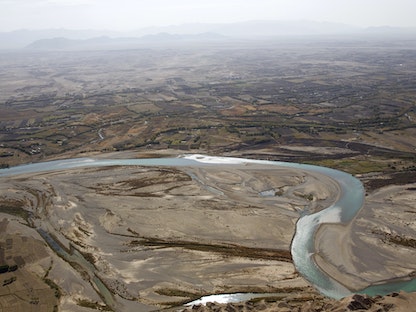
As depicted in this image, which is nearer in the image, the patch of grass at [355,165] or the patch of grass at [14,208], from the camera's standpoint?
the patch of grass at [14,208]

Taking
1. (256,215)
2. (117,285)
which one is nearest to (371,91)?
(256,215)

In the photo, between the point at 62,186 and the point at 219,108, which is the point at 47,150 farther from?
the point at 219,108

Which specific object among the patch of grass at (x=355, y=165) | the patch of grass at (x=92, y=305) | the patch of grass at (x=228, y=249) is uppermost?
the patch of grass at (x=355, y=165)

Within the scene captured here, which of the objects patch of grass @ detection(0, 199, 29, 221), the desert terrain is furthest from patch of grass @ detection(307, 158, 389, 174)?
patch of grass @ detection(0, 199, 29, 221)

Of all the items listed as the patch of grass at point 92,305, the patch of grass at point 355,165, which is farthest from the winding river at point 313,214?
the patch of grass at point 92,305

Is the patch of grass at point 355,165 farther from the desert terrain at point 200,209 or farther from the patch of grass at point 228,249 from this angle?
the patch of grass at point 228,249

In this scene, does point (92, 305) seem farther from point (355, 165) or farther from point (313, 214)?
point (355, 165)
